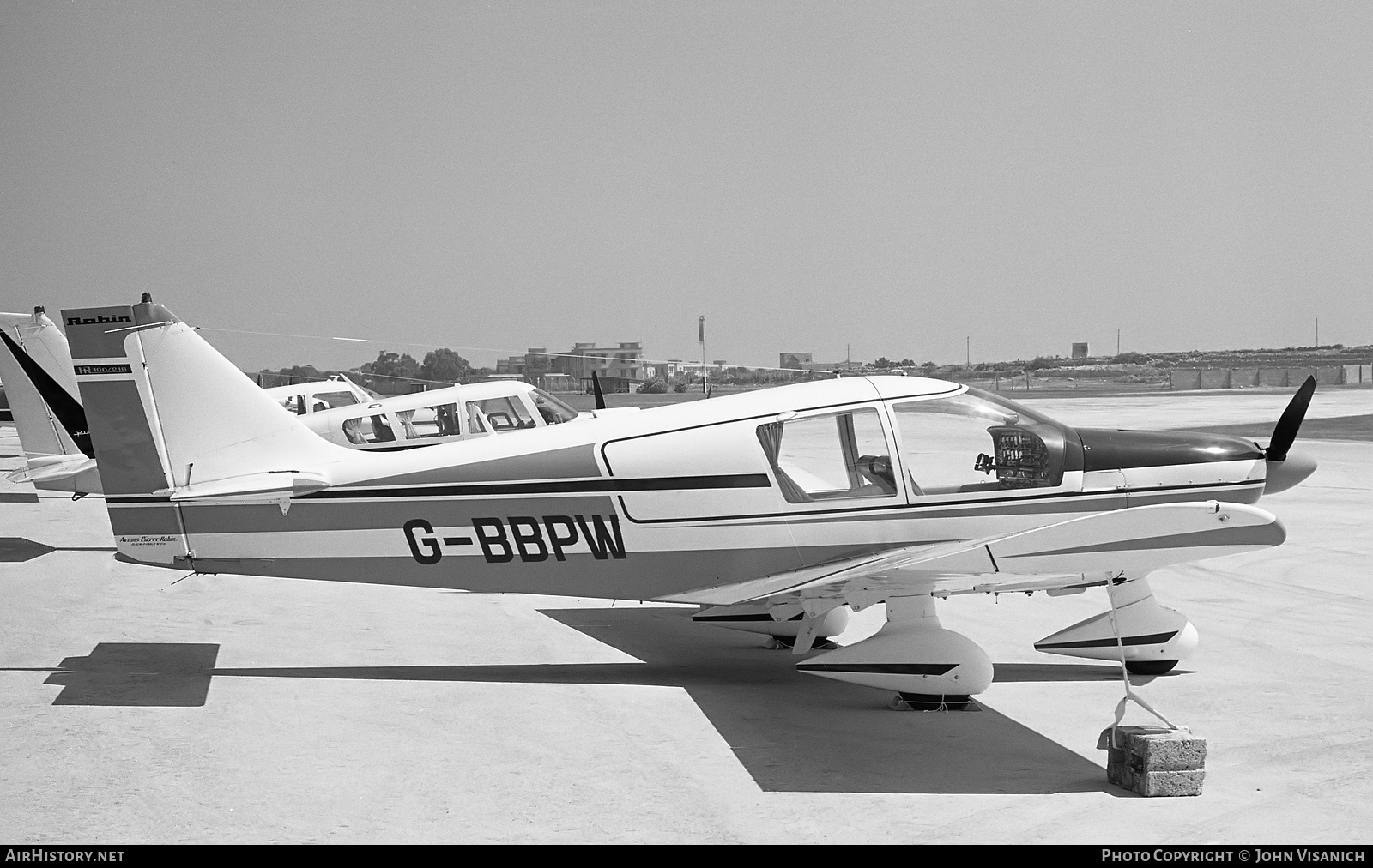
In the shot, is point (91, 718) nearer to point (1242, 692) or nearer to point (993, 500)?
point (993, 500)

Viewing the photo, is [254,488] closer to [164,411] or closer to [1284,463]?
[164,411]

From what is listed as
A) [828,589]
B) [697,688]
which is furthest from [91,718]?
[828,589]

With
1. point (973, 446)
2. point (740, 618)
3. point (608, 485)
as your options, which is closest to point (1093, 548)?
point (973, 446)

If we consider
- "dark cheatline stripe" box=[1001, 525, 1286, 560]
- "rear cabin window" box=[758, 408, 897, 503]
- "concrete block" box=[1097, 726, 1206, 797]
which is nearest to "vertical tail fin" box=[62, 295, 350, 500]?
"rear cabin window" box=[758, 408, 897, 503]

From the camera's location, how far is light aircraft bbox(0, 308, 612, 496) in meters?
13.8

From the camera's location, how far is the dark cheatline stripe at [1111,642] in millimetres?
7391

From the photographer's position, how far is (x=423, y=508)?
7180 millimetres

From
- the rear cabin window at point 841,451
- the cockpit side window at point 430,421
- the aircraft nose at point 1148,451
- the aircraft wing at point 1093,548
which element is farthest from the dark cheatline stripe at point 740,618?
the cockpit side window at point 430,421

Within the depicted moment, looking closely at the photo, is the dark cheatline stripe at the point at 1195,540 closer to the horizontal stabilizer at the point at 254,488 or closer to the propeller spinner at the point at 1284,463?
the propeller spinner at the point at 1284,463

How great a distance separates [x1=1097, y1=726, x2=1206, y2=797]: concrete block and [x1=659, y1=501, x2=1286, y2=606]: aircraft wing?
0.97 meters

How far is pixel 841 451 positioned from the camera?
731cm

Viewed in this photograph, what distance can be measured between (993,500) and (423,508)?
3735 millimetres

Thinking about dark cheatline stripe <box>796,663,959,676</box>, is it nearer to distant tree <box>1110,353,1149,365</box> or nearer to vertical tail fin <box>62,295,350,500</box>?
vertical tail fin <box>62,295,350,500</box>

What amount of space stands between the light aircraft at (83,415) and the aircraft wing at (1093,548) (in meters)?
8.30
